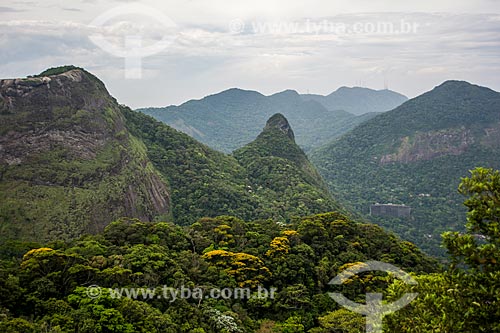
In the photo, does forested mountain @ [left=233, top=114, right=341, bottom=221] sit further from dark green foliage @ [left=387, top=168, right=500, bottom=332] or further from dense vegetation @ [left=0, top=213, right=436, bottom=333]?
dark green foliage @ [left=387, top=168, right=500, bottom=332]

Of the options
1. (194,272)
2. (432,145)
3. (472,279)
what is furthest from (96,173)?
(432,145)

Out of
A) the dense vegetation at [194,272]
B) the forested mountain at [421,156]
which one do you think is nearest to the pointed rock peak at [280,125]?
the forested mountain at [421,156]

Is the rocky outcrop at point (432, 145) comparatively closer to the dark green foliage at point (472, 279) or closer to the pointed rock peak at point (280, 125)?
the pointed rock peak at point (280, 125)

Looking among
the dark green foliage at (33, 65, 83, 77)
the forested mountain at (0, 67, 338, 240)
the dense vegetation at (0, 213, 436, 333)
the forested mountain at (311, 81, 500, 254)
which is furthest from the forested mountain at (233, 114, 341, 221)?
the dark green foliage at (33, 65, 83, 77)

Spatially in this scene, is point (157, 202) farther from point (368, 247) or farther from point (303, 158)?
point (303, 158)

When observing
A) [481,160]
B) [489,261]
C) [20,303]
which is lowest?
[481,160]

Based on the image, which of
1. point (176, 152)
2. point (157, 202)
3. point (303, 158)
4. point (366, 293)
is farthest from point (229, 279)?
point (303, 158)

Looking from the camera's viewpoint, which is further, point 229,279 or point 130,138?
point 130,138
